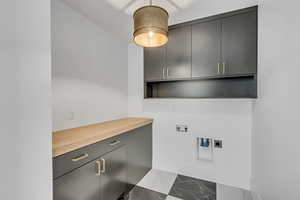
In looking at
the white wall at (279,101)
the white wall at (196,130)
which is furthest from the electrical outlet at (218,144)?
the white wall at (279,101)

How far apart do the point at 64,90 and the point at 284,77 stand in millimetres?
2037

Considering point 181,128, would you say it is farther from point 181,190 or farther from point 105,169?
point 105,169

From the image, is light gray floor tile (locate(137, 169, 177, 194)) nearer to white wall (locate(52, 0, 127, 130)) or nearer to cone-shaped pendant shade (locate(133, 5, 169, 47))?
white wall (locate(52, 0, 127, 130))

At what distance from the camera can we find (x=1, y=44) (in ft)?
1.83

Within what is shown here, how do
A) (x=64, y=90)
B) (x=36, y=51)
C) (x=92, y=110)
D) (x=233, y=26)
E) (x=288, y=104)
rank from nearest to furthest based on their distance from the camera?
(x=36, y=51) < (x=288, y=104) < (x=64, y=90) < (x=233, y=26) < (x=92, y=110)

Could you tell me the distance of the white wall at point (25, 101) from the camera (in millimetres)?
575

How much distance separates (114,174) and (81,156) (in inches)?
20.9

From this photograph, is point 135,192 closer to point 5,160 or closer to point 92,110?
point 92,110

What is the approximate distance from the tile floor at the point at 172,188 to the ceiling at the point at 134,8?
2.34 meters

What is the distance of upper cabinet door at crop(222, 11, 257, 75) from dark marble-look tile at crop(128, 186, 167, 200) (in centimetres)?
184

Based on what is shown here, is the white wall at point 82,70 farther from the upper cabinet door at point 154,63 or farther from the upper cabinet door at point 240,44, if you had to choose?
the upper cabinet door at point 240,44

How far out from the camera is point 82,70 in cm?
174

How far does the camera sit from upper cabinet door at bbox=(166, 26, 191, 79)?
203cm

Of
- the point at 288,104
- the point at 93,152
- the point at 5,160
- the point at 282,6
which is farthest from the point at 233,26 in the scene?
the point at 5,160
